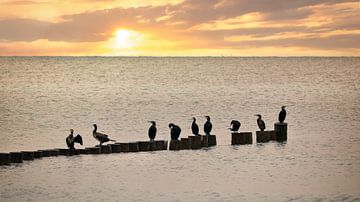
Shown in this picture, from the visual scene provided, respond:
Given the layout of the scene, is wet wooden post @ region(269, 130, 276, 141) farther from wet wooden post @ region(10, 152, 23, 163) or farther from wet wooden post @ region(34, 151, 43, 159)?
wet wooden post @ region(10, 152, 23, 163)

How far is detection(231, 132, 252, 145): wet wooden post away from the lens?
33.4 m

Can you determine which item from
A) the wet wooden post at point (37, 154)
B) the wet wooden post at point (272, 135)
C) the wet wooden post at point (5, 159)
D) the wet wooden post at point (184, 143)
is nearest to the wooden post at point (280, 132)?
the wet wooden post at point (272, 135)

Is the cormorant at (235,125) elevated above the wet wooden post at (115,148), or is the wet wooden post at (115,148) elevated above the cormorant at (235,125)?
the cormorant at (235,125)

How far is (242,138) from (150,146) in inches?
177

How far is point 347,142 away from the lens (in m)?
37.3

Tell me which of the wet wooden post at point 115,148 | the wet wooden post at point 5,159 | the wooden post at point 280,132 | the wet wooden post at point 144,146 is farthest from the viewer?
the wooden post at point 280,132

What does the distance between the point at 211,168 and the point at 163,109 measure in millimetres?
37177

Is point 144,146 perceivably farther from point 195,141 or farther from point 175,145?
point 195,141

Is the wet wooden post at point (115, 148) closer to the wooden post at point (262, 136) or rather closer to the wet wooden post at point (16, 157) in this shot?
the wet wooden post at point (16, 157)

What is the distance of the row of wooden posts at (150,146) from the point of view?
29.7 meters

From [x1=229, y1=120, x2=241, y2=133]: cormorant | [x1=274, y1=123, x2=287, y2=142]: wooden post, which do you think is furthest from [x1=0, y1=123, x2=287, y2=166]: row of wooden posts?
[x1=229, y1=120, x2=241, y2=133]: cormorant

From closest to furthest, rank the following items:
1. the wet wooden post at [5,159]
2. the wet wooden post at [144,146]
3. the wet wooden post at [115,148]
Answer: the wet wooden post at [5,159]
the wet wooden post at [115,148]
the wet wooden post at [144,146]

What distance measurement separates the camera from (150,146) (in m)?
31.6

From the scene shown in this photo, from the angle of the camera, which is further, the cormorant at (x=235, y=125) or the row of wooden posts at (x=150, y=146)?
the cormorant at (x=235, y=125)
